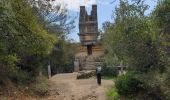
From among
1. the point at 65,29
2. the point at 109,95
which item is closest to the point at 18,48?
the point at 109,95

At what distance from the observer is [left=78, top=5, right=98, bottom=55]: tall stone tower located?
50562 mm

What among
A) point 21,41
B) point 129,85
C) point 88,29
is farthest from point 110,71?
point 21,41

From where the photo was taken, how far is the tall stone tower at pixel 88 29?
5056 centimetres

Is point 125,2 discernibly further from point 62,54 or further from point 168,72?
point 62,54

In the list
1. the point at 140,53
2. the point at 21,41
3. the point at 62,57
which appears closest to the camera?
the point at 21,41

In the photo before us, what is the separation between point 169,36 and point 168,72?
40.6 inches

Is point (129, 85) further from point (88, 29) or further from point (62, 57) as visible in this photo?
point (88, 29)

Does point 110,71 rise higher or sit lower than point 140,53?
lower

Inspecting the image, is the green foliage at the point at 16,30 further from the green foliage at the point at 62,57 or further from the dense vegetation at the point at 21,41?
the green foliage at the point at 62,57

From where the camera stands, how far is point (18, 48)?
18.2m

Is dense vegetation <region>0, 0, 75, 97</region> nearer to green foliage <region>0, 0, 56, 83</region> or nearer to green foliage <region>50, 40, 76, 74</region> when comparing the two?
green foliage <region>0, 0, 56, 83</region>

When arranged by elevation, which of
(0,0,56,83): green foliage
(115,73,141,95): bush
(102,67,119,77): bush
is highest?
(0,0,56,83): green foliage

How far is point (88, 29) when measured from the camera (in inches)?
2008

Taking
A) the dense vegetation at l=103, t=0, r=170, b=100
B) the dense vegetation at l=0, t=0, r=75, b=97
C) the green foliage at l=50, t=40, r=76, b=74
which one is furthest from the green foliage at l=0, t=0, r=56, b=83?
the green foliage at l=50, t=40, r=76, b=74
